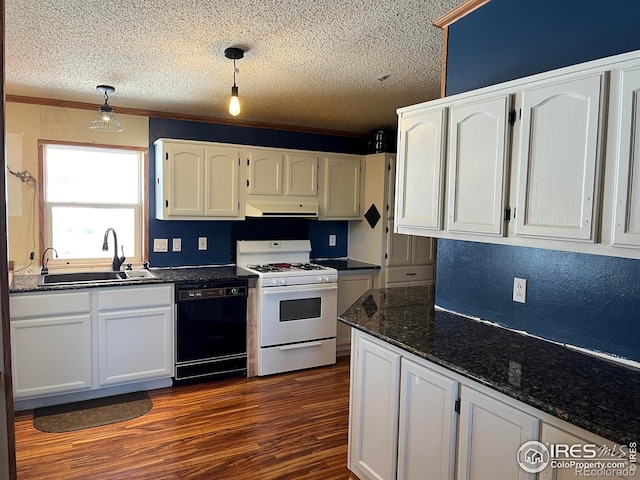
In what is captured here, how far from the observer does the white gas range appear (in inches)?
→ 154

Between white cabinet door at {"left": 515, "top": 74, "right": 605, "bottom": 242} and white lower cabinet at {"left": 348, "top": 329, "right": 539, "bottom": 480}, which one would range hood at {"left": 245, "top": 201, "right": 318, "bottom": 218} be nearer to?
white lower cabinet at {"left": 348, "top": 329, "right": 539, "bottom": 480}

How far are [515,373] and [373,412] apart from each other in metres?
0.80

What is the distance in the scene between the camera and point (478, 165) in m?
1.98

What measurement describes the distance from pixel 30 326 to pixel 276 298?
1816mm

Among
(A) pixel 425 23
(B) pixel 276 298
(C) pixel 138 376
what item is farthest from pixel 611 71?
(C) pixel 138 376

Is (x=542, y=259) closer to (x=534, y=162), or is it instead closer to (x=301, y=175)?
(x=534, y=162)

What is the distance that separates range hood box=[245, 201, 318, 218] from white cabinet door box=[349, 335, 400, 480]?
2114 millimetres

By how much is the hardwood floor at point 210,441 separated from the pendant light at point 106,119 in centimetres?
216

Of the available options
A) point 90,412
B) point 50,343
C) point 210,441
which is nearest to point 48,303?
point 50,343

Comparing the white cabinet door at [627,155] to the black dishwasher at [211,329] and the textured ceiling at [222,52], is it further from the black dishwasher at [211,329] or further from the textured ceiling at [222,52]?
the black dishwasher at [211,329]

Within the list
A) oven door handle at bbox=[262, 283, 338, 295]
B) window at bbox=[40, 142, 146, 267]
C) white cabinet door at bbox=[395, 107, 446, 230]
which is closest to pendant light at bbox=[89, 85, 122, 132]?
window at bbox=[40, 142, 146, 267]

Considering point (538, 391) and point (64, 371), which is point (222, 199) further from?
point (538, 391)

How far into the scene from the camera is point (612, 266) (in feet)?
5.77

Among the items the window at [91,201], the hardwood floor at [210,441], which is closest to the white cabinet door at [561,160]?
the hardwood floor at [210,441]
